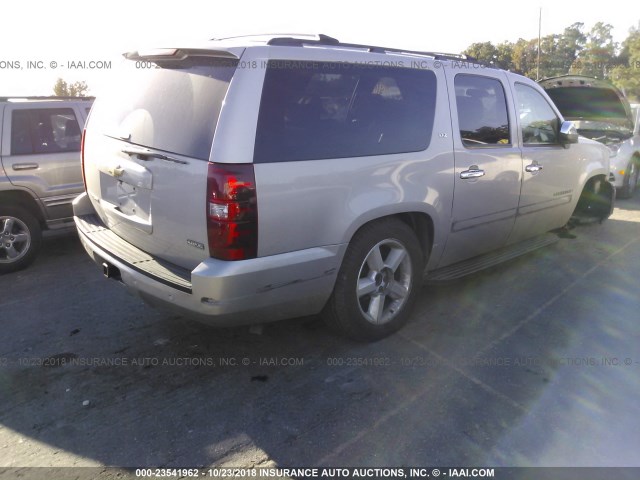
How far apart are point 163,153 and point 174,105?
1.02 feet

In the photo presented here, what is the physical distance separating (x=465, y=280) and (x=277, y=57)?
299 cm

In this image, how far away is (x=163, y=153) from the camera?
115 inches

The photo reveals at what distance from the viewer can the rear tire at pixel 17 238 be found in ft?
17.1

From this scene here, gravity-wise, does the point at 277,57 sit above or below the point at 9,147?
above

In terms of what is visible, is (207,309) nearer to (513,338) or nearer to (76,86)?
(513,338)

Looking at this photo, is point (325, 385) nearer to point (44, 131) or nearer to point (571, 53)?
point (44, 131)

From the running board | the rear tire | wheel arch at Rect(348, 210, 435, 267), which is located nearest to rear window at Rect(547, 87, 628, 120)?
the running board

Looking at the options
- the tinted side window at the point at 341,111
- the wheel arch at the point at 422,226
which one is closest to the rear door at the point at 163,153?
the tinted side window at the point at 341,111

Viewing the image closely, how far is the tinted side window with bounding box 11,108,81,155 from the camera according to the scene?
5.26m

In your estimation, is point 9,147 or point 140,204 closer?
point 140,204

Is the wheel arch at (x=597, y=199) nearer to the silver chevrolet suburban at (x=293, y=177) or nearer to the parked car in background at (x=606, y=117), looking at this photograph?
the parked car in background at (x=606, y=117)

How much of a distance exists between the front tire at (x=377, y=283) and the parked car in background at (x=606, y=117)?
19.7 feet

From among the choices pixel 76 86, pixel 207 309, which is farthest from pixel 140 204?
pixel 76 86

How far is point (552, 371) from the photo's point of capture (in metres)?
3.32
